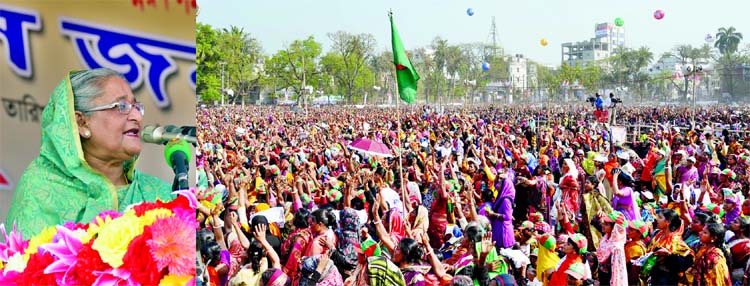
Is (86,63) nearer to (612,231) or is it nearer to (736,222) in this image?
(612,231)

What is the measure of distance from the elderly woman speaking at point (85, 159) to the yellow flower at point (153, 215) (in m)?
0.06

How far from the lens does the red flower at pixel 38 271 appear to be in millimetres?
2658

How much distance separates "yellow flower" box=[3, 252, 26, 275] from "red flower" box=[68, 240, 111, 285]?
0.74 ft

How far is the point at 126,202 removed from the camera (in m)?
2.70

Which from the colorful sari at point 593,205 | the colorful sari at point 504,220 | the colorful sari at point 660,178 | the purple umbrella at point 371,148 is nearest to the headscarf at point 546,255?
the colorful sari at point 504,220

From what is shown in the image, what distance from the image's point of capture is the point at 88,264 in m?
2.62

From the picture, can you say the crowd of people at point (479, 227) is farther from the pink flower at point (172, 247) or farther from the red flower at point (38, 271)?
the red flower at point (38, 271)

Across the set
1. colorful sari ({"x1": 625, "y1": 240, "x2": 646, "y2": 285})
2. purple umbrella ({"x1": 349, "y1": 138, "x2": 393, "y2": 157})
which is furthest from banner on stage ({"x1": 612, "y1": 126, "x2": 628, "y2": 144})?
colorful sari ({"x1": 625, "y1": 240, "x2": 646, "y2": 285})

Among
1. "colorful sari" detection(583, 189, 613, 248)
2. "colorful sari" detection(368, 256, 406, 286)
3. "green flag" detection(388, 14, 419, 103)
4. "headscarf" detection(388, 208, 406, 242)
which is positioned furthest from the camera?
"colorful sari" detection(583, 189, 613, 248)

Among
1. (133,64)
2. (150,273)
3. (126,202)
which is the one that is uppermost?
(133,64)

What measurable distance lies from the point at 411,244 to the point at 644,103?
40.9 m

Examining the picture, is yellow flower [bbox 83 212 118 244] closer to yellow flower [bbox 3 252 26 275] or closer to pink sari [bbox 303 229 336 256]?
yellow flower [bbox 3 252 26 275]

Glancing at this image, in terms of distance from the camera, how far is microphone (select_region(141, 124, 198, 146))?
2.62 meters

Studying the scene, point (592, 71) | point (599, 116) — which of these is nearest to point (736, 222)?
point (599, 116)
